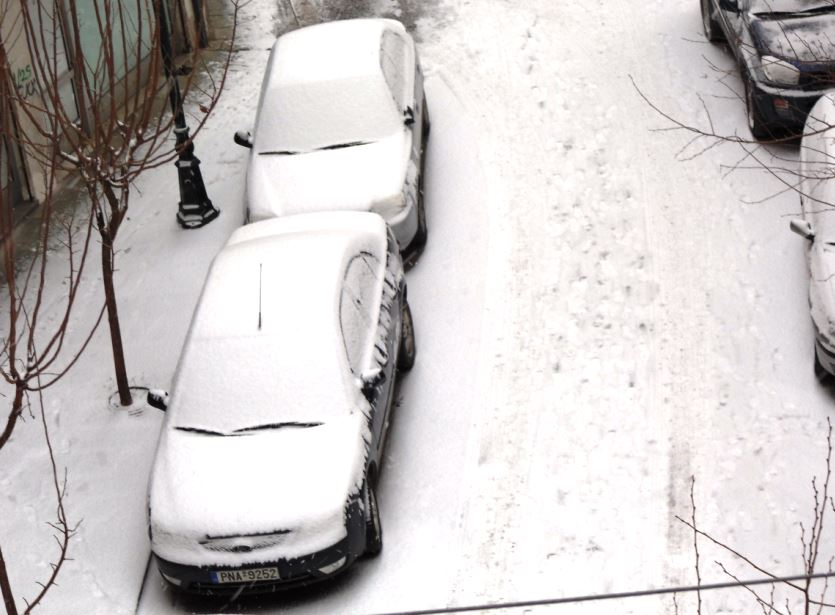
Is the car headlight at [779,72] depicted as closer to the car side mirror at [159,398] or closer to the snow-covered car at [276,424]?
the snow-covered car at [276,424]

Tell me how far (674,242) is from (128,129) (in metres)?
5.57

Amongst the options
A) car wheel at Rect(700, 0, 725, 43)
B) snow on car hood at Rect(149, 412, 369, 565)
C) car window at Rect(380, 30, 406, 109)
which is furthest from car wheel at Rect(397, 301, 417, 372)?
car wheel at Rect(700, 0, 725, 43)

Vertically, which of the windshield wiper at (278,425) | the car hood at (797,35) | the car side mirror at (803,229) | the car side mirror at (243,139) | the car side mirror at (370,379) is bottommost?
the car side mirror at (243,139)

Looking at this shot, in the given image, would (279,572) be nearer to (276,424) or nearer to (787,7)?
(276,424)

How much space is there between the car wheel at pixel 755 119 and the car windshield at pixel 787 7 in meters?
0.77

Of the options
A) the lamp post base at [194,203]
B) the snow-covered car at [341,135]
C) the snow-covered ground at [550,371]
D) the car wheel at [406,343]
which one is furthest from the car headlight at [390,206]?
the lamp post base at [194,203]

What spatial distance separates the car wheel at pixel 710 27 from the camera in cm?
1556

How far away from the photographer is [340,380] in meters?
9.09

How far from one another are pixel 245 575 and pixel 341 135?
17.4 ft

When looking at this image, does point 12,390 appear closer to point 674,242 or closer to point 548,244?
point 548,244

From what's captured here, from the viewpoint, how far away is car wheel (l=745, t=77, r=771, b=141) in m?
13.4

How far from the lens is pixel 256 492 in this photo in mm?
8578

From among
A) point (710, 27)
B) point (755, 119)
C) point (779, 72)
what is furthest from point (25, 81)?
point (710, 27)

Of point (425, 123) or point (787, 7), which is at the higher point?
point (787, 7)
